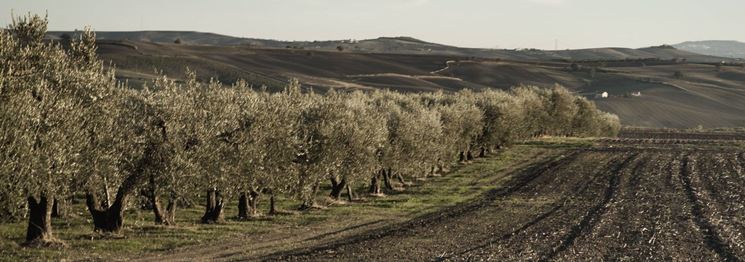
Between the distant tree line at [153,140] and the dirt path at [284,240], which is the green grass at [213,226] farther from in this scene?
the distant tree line at [153,140]

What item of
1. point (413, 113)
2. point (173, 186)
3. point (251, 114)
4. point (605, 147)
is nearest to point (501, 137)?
point (605, 147)

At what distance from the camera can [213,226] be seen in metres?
40.7

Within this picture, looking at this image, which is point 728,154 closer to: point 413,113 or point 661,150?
point 661,150

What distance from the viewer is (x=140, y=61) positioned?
165m

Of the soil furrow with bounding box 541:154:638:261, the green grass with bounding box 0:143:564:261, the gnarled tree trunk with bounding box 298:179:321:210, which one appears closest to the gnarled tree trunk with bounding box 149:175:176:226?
the green grass with bounding box 0:143:564:261

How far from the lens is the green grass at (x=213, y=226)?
32.6m

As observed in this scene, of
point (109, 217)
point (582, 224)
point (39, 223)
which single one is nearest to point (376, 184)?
point (582, 224)

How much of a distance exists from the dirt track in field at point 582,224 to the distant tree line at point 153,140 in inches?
320

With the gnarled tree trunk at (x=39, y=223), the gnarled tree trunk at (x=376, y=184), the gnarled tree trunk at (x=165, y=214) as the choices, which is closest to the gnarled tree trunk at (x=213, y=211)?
the gnarled tree trunk at (x=165, y=214)

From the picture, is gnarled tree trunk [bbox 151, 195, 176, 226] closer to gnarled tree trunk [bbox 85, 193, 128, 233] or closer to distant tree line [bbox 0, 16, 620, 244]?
distant tree line [bbox 0, 16, 620, 244]

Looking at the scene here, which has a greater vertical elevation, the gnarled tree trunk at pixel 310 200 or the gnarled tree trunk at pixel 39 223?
the gnarled tree trunk at pixel 39 223

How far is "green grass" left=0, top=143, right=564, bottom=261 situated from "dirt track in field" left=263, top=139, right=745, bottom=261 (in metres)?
3.23

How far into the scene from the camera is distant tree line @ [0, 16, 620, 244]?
1153 inches

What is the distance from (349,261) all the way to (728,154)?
79774mm
